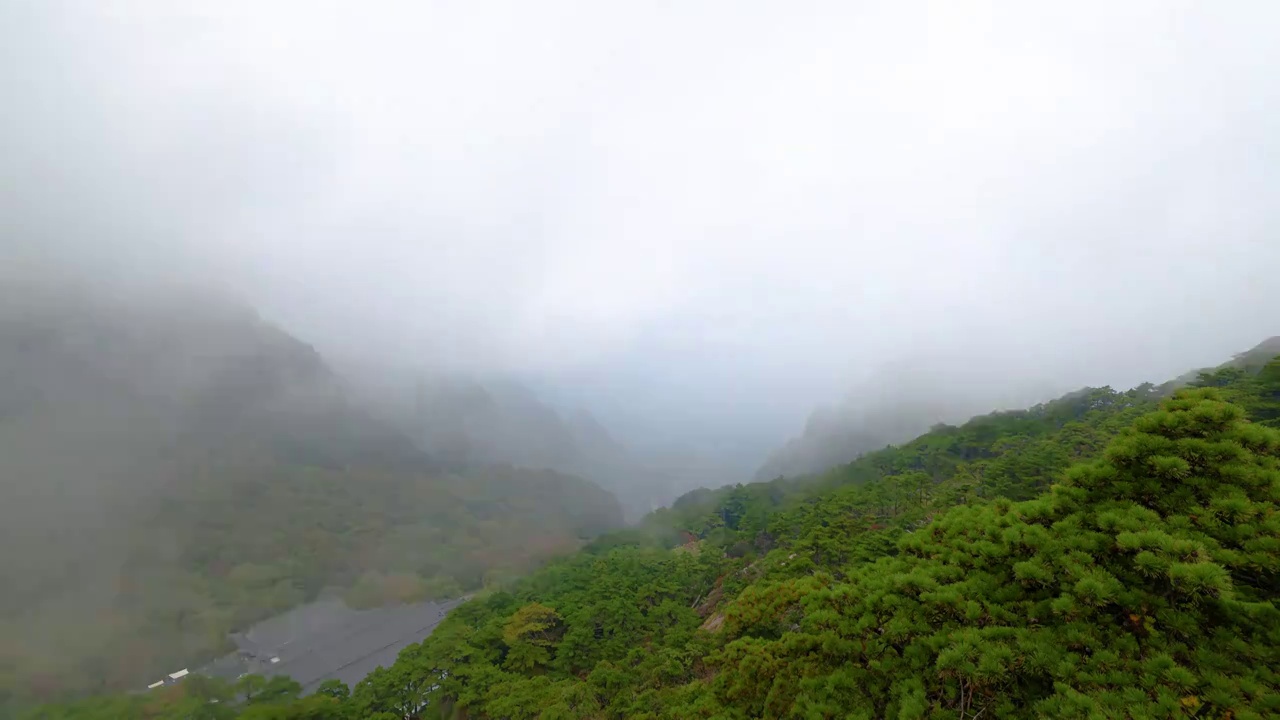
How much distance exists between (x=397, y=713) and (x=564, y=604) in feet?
48.0

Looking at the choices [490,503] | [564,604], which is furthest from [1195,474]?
[490,503]

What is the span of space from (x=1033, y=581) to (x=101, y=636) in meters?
91.1

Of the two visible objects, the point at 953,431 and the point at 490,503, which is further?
the point at 490,503

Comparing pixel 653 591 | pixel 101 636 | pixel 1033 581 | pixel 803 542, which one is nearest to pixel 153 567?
pixel 101 636

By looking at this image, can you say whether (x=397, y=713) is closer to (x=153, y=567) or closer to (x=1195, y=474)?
(x=1195, y=474)

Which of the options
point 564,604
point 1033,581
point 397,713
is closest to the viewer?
point 1033,581

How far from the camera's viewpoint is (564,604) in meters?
40.7

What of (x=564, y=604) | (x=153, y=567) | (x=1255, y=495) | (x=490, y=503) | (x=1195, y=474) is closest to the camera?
(x=1255, y=495)

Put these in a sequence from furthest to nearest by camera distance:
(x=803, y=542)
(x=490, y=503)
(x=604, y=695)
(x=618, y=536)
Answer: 1. (x=490, y=503)
2. (x=618, y=536)
3. (x=803, y=542)
4. (x=604, y=695)

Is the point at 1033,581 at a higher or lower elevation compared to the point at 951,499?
higher

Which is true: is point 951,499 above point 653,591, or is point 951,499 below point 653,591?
above

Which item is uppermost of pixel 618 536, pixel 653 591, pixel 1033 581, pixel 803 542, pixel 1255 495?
pixel 1255 495

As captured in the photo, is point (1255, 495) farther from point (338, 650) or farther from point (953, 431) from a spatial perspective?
point (338, 650)

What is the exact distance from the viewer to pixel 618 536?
88812 mm
